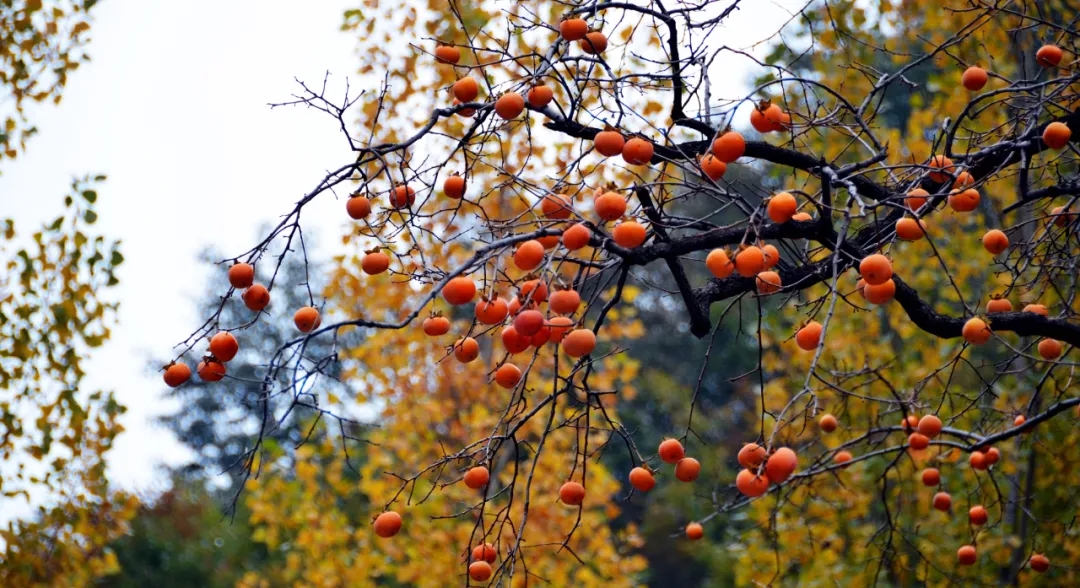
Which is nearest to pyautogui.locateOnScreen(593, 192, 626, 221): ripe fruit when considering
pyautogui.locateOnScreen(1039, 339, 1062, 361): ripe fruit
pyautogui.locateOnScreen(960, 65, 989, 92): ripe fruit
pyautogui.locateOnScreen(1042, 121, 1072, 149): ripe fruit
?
pyautogui.locateOnScreen(1042, 121, 1072, 149): ripe fruit

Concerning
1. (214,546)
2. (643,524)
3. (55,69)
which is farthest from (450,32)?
(643,524)

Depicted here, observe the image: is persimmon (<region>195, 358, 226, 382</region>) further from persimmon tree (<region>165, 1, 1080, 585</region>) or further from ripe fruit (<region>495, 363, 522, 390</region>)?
ripe fruit (<region>495, 363, 522, 390</region>)

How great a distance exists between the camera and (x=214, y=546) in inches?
500

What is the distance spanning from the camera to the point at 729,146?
2035 millimetres

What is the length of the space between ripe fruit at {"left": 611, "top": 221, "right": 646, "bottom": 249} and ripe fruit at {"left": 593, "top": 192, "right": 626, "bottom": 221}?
30 millimetres

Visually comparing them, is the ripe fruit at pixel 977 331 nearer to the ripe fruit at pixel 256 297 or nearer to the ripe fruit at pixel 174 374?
the ripe fruit at pixel 256 297

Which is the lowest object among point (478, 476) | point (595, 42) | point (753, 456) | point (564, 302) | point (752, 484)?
point (752, 484)

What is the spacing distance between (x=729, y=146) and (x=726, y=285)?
0.59 meters

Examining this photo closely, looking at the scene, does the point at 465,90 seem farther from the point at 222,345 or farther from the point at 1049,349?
the point at 1049,349

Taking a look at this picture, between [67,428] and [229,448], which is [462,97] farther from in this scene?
[229,448]

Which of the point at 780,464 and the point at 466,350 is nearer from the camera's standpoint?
the point at 780,464

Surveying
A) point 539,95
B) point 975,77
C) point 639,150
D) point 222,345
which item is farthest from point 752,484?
point 975,77

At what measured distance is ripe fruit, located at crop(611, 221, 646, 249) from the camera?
1987mm

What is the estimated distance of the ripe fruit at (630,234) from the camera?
1.99 m
